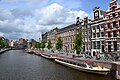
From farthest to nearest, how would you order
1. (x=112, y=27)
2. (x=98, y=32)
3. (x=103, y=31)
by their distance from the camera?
(x=98, y=32), (x=103, y=31), (x=112, y=27)

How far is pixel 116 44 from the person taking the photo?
208ft

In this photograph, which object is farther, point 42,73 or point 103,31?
point 103,31

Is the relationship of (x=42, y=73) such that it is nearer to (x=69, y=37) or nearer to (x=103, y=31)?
(x=103, y=31)

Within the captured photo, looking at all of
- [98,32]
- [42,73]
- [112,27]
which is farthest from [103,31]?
[42,73]

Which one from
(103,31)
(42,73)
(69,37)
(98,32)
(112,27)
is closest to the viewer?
(42,73)

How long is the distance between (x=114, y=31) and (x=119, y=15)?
5.42 m

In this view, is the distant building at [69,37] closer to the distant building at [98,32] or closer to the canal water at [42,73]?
the distant building at [98,32]

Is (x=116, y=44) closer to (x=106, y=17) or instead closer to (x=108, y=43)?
(x=108, y=43)

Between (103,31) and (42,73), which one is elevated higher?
(103,31)

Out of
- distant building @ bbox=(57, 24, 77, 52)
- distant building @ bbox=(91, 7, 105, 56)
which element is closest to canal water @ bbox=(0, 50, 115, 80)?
distant building @ bbox=(91, 7, 105, 56)

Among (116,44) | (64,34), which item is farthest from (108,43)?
(64,34)

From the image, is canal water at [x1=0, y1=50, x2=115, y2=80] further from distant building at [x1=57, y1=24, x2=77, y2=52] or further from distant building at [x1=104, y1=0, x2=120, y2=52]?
distant building at [x1=57, y1=24, x2=77, y2=52]

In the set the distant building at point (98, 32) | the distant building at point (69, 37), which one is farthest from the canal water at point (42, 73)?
the distant building at point (69, 37)

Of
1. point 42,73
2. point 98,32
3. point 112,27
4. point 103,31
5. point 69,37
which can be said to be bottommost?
point 42,73
